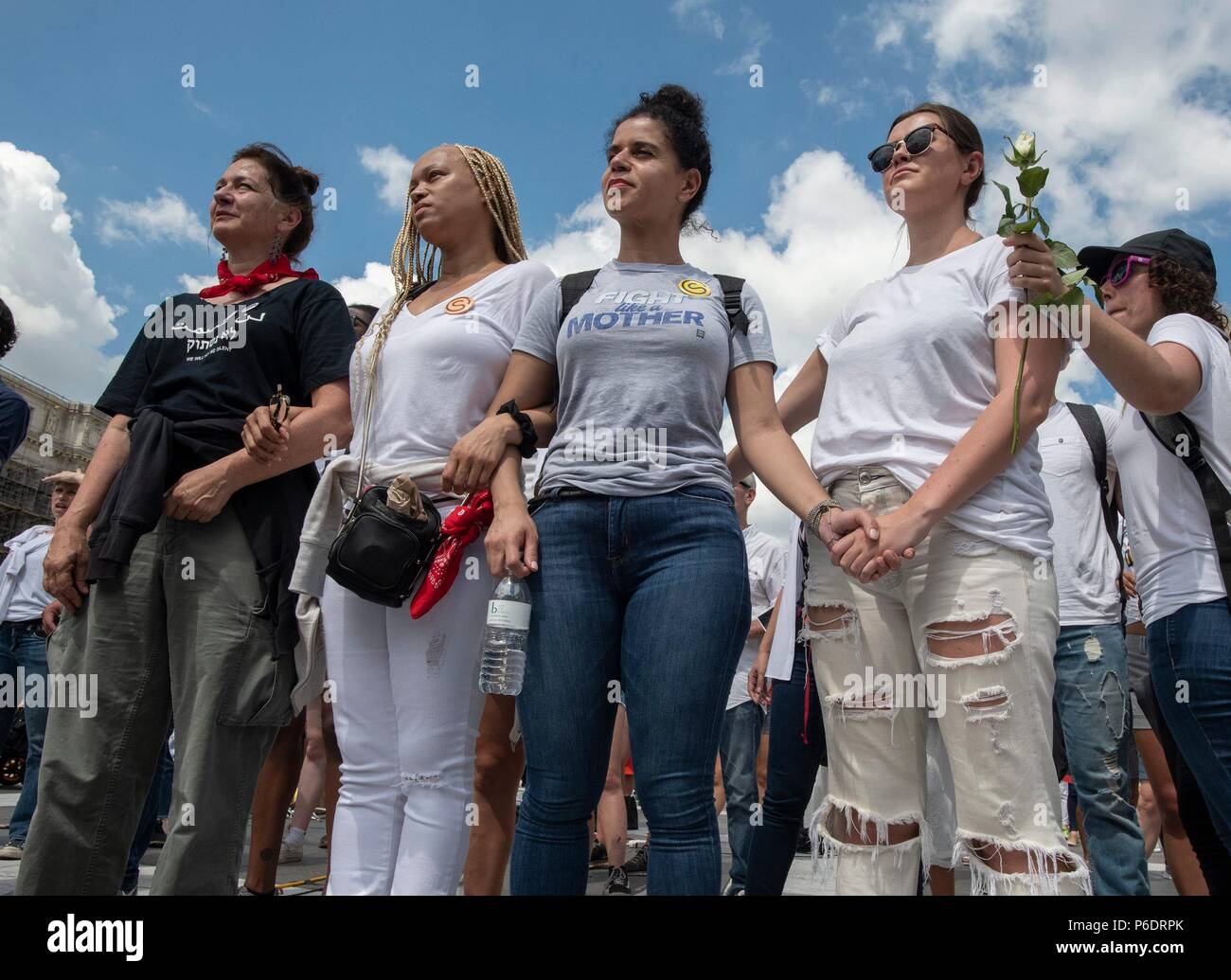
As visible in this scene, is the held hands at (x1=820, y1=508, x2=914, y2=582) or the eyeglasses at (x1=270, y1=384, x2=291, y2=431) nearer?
the held hands at (x1=820, y1=508, x2=914, y2=582)

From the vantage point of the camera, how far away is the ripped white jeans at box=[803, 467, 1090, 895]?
6.81 feet

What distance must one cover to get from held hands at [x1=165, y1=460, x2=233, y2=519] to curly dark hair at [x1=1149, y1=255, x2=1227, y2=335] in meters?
2.94

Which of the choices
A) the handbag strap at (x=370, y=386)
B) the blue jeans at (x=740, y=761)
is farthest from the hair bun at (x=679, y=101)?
the blue jeans at (x=740, y=761)

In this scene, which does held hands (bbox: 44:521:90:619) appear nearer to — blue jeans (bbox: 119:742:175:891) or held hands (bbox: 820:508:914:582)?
blue jeans (bbox: 119:742:175:891)

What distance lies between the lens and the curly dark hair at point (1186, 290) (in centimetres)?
299

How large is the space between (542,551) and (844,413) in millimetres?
859

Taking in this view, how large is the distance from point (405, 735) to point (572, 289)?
4.39 ft

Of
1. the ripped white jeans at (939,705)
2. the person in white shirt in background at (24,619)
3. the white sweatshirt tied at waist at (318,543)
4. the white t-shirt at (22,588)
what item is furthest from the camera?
the white t-shirt at (22,588)

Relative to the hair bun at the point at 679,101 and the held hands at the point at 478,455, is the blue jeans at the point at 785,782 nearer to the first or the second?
the held hands at the point at 478,455

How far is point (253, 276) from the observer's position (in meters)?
3.28

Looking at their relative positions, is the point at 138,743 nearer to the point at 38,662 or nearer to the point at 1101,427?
the point at 1101,427

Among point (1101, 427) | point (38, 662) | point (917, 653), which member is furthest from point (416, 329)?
point (38, 662)

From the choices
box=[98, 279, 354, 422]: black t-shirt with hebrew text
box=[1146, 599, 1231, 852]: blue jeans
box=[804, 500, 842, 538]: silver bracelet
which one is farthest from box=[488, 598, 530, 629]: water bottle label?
box=[1146, 599, 1231, 852]: blue jeans

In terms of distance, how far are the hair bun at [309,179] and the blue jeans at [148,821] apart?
2.04 metres
